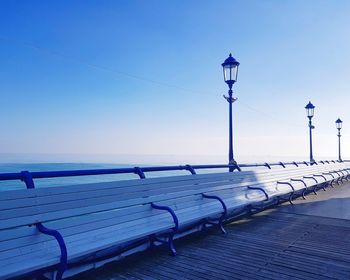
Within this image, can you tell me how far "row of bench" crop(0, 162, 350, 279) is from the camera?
8.95 feet

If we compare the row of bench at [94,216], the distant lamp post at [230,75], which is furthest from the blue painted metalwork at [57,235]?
the distant lamp post at [230,75]

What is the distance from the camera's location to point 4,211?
2.71 m

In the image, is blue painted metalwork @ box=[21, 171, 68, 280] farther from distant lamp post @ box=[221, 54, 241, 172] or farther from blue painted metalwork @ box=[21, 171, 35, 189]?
distant lamp post @ box=[221, 54, 241, 172]

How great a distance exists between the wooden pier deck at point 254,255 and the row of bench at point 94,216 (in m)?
A: 0.25

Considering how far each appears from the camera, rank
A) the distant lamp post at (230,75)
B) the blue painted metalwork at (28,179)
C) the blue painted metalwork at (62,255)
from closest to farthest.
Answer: the blue painted metalwork at (62,255), the blue painted metalwork at (28,179), the distant lamp post at (230,75)

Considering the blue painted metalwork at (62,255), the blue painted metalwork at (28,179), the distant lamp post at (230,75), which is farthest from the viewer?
the distant lamp post at (230,75)

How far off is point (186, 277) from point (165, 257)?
2.08ft

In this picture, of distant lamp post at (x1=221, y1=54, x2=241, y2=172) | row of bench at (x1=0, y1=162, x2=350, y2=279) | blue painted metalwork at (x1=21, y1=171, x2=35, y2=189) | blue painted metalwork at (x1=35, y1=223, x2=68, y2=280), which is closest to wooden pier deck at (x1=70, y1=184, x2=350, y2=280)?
row of bench at (x1=0, y1=162, x2=350, y2=279)

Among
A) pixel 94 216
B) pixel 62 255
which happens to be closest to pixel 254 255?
pixel 94 216

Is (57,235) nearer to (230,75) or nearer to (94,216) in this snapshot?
(94,216)

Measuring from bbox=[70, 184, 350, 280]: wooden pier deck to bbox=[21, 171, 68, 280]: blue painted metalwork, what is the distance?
65 cm

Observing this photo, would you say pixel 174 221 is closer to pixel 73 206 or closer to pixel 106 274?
pixel 106 274

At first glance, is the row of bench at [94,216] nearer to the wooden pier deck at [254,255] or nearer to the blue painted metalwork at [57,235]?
the blue painted metalwork at [57,235]

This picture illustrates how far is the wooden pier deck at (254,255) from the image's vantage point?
3.38 m
